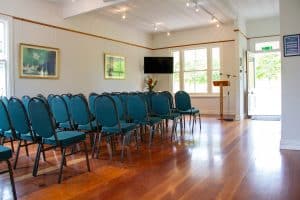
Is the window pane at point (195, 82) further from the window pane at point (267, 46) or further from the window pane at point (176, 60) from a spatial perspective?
the window pane at point (267, 46)

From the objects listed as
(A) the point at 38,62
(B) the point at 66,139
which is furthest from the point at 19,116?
(A) the point at 38,62

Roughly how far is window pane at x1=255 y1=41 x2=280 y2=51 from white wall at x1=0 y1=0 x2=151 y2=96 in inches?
163

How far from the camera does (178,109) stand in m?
5.98

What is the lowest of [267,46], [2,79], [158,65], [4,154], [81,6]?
[4,154]

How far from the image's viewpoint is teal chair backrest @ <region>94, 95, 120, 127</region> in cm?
362

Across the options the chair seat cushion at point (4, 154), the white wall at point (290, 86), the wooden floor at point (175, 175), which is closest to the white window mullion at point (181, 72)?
the wooden floor at point (175, 175)

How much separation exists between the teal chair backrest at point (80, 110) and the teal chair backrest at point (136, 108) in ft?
2.75

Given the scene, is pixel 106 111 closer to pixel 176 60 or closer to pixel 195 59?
pixel 195 59

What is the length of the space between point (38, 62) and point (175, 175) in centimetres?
446

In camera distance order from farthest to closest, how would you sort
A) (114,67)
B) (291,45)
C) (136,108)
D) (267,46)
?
(267,46) → (114,67) → (136,108) → (291,45)

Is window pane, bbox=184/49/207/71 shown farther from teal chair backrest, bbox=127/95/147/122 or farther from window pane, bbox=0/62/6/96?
window pane, bbox=0/62/6/96

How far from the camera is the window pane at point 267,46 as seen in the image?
29.2 feet

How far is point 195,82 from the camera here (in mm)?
9984

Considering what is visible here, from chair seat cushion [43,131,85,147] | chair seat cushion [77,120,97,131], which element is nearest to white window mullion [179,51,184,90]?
chair seat cushion [77,120,97,131]
